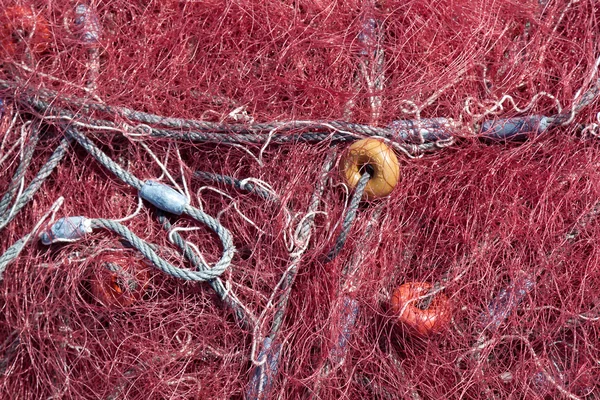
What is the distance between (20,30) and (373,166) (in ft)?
2.98

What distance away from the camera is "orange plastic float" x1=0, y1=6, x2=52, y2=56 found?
5.04 feet

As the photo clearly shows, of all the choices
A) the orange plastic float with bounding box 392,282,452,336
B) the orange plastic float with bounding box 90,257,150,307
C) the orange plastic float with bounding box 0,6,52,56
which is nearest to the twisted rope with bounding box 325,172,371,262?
the orange plastic float with bounding box 392,282,452,336

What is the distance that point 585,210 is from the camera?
1522 millimetres

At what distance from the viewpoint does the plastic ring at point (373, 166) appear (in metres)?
1.45

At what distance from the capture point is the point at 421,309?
149 centimetres

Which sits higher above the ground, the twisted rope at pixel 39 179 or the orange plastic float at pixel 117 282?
the twisted rope at pixel 39 179

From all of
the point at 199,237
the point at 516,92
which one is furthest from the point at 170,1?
the point at 516,92

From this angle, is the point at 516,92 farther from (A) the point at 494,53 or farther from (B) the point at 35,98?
(B) the point at 35,98

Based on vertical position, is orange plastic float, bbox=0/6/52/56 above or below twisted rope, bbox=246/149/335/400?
above

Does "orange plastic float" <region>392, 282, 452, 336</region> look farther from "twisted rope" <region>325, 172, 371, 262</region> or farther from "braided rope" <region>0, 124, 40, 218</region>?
"braided rope" <region>0, 124, 40, 218</region>

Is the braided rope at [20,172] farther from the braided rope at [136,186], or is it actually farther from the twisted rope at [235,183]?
the twisted rope at [235,183]

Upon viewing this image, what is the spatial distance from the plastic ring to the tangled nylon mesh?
0.16ft

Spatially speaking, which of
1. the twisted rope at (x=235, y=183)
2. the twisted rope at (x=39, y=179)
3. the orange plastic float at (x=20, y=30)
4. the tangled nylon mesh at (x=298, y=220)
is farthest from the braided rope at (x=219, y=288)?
the orange plastic float at (x=20, y=30)

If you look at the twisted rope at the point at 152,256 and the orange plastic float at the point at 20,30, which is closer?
the twisted rope at the point at 152,256
